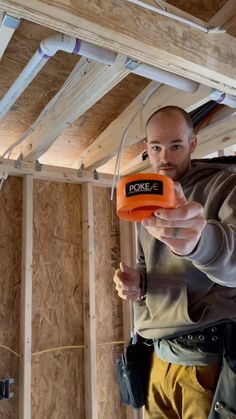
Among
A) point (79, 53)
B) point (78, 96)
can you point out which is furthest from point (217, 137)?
point (79, 53)

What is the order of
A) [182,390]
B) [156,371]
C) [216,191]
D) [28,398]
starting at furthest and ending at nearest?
1. [28,398]
2. [156,371]
3. [182,390]
4. [216,191]

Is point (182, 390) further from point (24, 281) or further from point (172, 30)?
point (24, 281)

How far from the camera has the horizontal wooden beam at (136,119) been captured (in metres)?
1.78

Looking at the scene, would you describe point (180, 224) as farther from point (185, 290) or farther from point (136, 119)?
point (136, 119)

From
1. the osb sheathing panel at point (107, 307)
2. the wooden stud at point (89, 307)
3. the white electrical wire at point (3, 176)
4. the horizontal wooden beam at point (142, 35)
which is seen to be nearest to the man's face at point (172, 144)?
the horizontal wooden beam at point (142, 35)

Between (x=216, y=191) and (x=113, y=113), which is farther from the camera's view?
A: (x=113, y=113)

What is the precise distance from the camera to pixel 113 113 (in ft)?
7.47

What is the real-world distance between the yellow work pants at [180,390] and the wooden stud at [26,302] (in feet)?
3.66

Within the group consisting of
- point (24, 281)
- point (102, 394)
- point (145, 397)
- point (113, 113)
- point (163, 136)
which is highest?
point (113, 113)

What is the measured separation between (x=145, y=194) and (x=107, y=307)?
6.96ft

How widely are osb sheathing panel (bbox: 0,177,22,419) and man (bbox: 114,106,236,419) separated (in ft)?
3.88

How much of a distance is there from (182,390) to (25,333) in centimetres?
137

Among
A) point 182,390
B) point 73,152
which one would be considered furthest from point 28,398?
point 73,152

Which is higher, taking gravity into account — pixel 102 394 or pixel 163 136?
pixel 163 136
